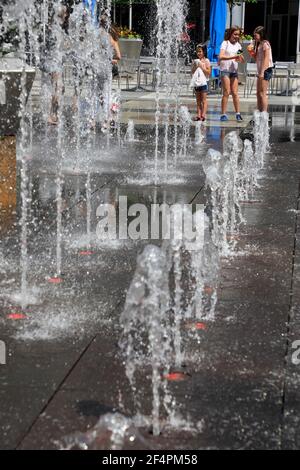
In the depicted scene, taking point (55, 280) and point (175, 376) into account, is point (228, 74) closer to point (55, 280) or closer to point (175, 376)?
point (55, 280)

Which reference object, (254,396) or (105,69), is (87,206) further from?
(105,69)

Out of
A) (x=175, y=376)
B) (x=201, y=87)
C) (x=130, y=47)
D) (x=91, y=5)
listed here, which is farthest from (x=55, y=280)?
(x=130, y=47)

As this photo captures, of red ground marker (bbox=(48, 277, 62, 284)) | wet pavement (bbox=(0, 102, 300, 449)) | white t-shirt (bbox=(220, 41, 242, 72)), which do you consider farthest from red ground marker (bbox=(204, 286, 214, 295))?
white t-shirt (bbox=(220, 41, 242, 72))

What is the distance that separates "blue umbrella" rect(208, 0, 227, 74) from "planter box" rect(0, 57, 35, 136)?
12601mm

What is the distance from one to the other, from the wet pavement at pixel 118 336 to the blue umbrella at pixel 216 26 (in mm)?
12478

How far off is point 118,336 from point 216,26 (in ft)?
54.5

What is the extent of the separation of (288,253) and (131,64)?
600 inches

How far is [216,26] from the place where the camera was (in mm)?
19969

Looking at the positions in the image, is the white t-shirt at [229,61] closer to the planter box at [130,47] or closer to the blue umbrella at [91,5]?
the blue umbrella at [91,5]

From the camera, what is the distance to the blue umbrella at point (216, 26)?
19953 mm

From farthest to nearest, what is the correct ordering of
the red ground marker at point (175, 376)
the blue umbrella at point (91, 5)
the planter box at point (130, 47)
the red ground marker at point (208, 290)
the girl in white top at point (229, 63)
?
the planter box at point (130, 47), the blue umbrella at point (91, 5), the girl in white top at point (229, 63), the red ground marker at point (208, 290), the red ground marker at point (175, 376)

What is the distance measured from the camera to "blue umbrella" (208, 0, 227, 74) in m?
20.0

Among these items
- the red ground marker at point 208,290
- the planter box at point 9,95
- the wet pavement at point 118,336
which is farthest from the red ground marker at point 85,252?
the planter box at point 9,95

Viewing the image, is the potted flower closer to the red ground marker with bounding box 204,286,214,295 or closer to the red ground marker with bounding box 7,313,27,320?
the red ground marker with bounding box 204,286,214,295
